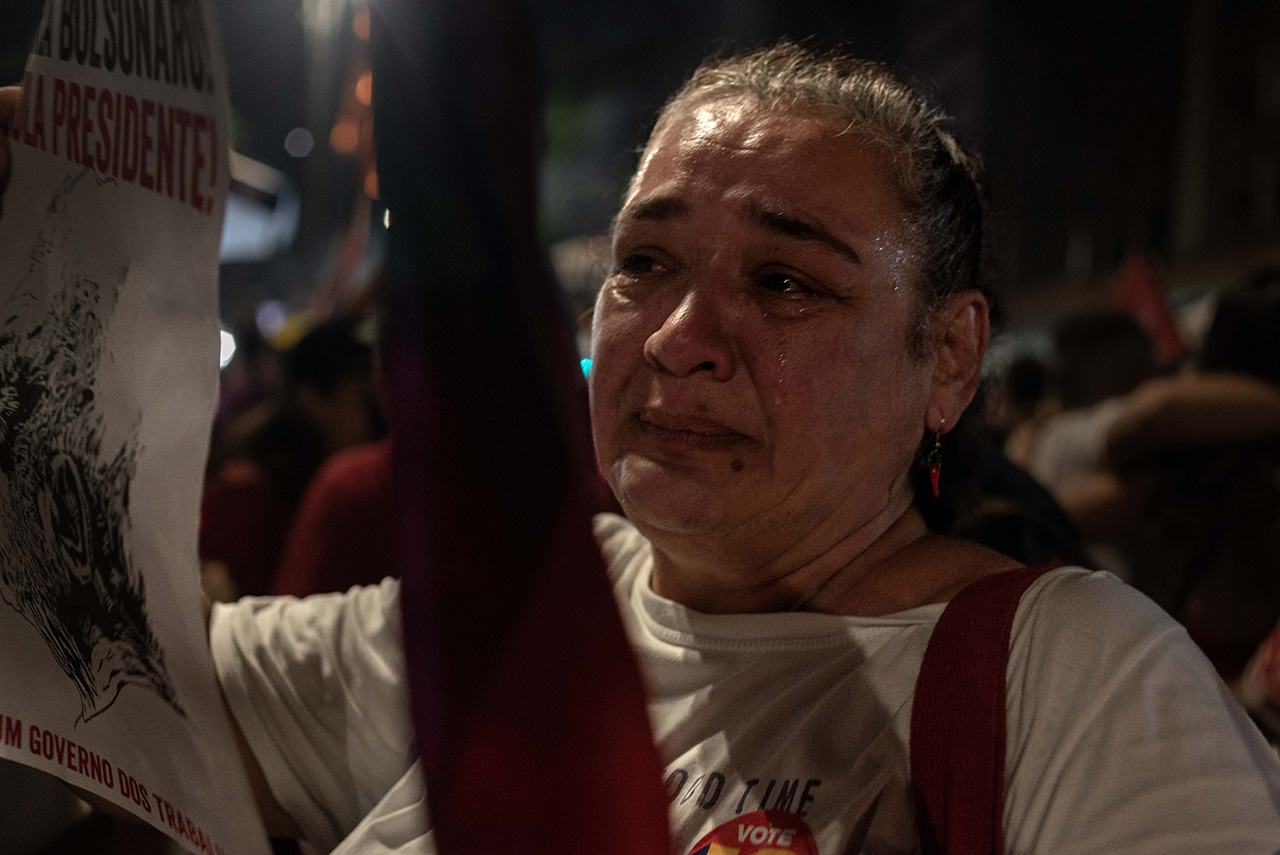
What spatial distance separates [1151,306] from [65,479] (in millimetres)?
5529

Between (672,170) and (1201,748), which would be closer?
(1201,748)

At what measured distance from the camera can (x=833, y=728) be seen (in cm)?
100

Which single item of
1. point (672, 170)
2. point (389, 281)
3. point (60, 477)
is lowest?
point (60, 477)

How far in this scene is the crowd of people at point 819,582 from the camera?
0.87 meters

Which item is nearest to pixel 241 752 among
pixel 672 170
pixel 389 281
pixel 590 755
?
pixel 590 755

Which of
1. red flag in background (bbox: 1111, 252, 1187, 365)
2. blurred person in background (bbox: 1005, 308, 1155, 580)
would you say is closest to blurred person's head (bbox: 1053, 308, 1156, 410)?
blurred person in background (bbox: 1005, 308, 1155, 580)

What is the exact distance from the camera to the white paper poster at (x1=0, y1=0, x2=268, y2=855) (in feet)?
2.59

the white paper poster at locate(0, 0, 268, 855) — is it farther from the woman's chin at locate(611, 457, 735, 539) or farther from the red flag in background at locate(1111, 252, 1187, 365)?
the red flag in background at locate(1111, 252, 1187, 365)

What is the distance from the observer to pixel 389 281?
114 centimetres

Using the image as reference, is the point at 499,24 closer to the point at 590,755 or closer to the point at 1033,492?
the point at 590,755

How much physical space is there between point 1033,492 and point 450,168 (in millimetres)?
1291

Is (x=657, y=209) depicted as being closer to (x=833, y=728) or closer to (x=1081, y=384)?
(x=833, y=728)

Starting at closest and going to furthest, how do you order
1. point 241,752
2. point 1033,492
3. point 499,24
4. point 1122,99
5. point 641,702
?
point 499,24 → point 641,702 → point 241,752 → point 1033,492 → point 1122,99

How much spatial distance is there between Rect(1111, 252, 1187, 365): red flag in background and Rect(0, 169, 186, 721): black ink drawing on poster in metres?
4.95
